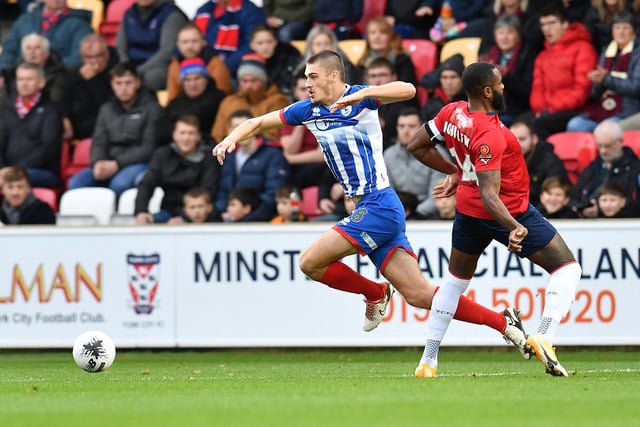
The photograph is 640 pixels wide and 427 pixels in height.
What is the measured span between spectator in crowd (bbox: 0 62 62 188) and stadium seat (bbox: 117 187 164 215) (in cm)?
133

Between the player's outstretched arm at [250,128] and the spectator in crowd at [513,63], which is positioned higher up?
the spectator in crowd at [513,63]

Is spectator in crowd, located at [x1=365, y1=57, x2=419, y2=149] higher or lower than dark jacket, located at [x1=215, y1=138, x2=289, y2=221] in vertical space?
higher

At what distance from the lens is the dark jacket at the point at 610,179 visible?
1496cm

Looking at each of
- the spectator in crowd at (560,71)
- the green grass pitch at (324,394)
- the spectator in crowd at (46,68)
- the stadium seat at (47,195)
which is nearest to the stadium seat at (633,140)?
the spectator in crowd at (560,71)

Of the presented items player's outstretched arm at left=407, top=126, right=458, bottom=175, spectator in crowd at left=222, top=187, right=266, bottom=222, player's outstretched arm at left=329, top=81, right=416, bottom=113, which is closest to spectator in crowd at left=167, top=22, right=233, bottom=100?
spectator in crowd at left=222, top=187, right=266, bottom=222

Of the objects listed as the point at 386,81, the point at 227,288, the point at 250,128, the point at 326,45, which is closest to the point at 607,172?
the point at 386,81

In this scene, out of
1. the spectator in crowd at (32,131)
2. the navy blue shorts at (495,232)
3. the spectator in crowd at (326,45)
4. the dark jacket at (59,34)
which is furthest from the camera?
the dark jacket at (59,34)

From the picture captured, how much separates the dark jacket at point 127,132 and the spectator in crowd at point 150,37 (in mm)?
1222

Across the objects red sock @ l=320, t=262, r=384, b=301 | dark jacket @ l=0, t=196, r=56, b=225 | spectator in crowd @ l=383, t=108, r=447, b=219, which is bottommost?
red sock @ l=320, t=262, r=384, b=301

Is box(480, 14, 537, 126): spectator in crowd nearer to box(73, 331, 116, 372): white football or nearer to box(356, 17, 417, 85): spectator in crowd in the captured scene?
box(356, 17, 417, 85): spectator in crowd

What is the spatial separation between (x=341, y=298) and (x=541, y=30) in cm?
454

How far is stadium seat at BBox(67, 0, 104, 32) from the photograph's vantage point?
2098 cm

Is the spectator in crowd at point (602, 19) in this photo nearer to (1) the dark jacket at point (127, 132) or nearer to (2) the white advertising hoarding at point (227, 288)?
(2) the white advertising hoarding at point (227, 288)

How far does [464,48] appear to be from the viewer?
17828mm
